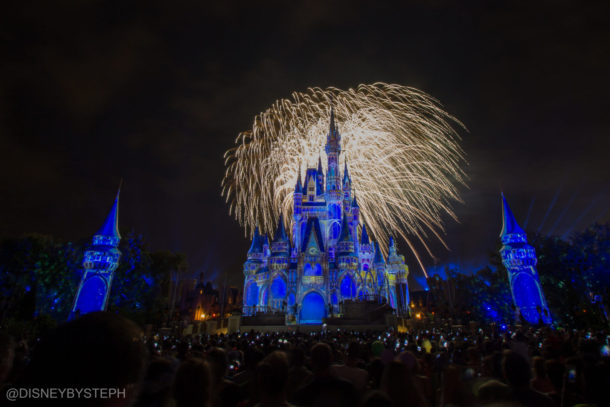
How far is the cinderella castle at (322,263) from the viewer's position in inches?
2199

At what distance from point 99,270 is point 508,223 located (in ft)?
181

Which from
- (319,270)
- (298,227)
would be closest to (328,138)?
(298,227)

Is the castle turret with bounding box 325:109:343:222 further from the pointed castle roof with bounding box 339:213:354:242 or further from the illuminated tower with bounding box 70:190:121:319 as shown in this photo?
the illuminated tower with bounding box 70:190:121:319

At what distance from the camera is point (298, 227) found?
221ft

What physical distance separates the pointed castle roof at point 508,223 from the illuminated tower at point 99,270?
173ft

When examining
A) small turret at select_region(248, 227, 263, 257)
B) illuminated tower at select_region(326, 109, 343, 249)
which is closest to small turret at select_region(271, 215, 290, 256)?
small turret at select_region(248, 227, 263, 257)

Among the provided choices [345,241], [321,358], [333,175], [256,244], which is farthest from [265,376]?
[333,175]

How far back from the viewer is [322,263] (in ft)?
192

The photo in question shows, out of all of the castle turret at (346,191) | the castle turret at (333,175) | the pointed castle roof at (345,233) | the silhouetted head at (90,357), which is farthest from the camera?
the castle turret at (346,191)

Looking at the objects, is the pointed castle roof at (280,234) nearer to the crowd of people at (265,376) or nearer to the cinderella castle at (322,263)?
the cinderella castle at (322,263)

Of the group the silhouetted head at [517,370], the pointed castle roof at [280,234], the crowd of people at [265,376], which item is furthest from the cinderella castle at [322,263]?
the silhouetted head at [517,370]

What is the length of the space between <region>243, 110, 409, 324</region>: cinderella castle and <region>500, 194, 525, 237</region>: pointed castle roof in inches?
813

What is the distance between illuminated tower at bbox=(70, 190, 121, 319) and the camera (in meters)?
36.8

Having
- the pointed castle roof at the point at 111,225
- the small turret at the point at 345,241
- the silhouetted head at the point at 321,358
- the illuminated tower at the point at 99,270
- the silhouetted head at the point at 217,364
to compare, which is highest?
the small turret at the point at 345,241
